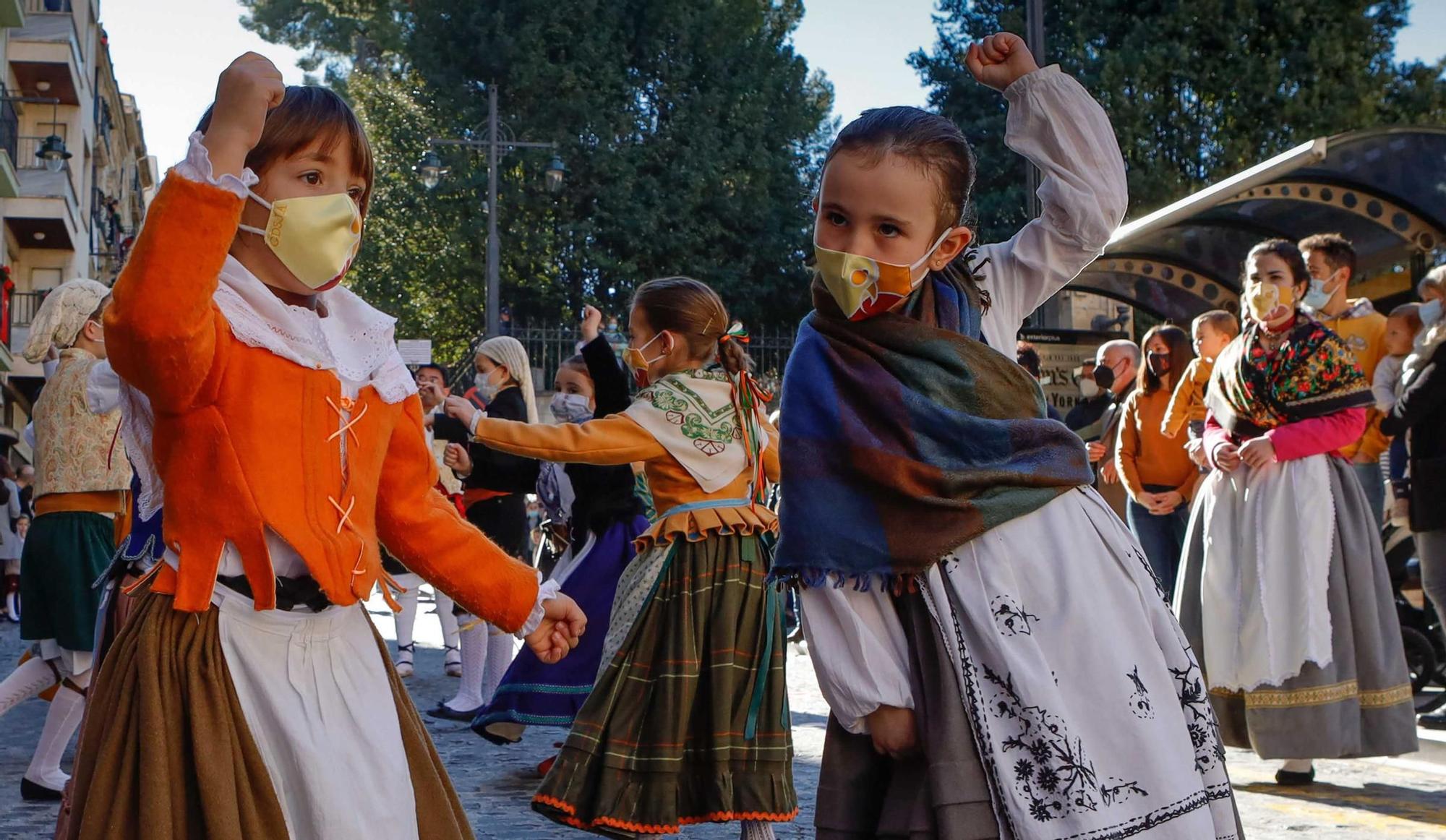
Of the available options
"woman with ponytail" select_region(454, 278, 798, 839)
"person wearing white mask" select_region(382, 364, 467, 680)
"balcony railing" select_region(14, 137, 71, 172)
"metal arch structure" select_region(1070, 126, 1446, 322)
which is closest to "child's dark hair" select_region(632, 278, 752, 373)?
"woman with ponytail" select_region(454, 278, 798, 839)

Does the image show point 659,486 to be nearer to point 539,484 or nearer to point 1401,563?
point 539,484

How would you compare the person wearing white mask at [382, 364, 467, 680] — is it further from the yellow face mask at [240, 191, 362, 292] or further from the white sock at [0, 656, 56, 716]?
the yellow face mask at [240, 191, 362, 292]

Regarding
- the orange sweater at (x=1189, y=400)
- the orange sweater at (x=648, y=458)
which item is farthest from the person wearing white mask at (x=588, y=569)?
the orange sweater at (x=1189, y=400)

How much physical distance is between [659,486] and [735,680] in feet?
2.50

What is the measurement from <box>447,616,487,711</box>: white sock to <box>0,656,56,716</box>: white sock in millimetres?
2637

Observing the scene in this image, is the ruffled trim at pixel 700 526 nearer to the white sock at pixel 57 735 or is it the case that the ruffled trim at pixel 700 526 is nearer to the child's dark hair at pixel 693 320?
the child's dark hair at pixel 693 320

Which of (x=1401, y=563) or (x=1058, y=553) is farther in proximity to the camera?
(x=1401, y=563)

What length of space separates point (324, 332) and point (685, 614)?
2.68 m

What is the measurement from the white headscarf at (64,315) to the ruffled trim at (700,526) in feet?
8.95

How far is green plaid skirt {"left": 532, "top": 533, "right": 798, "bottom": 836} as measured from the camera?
5250 mm

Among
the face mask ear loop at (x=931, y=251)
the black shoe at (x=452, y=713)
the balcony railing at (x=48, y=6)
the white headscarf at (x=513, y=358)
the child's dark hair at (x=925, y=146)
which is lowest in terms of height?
the black shoe at (x=452, y=713)

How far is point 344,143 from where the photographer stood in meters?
2.96

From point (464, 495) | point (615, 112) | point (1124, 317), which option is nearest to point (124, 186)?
point (615, 112)

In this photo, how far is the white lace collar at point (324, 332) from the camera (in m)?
2.84
